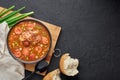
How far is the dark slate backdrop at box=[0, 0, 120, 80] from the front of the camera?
2178mm

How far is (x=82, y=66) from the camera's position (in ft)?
7.12

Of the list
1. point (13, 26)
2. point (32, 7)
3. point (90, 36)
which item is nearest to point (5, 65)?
point (13, 26)

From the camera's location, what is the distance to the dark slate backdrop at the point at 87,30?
218cm

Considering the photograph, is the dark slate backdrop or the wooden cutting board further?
the dark slate backdrop

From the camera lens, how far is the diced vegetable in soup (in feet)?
6.59

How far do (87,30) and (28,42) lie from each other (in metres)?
0.41

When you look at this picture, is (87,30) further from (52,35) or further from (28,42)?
(28,42)

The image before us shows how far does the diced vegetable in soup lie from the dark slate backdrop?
6.2 inches

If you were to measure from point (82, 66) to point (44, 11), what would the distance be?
15.9 inches

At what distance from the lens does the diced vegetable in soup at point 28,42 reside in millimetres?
2008

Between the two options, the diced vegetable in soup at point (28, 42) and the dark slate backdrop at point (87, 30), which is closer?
the diced vegetable in soup at point (28, 42)

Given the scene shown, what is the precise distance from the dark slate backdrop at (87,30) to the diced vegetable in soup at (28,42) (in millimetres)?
158

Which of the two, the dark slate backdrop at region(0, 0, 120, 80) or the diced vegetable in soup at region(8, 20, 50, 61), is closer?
the diced vegetable in soup at region(8, 20, 50, 61)

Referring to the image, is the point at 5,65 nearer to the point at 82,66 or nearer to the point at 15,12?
the point at 15,12
